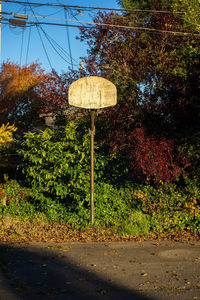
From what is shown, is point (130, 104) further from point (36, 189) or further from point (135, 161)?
point (36, 189)

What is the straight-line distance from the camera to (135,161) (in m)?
8.37

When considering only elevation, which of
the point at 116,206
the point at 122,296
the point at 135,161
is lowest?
the point at 122,296

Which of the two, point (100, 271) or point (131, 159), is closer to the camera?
point (100, 271)

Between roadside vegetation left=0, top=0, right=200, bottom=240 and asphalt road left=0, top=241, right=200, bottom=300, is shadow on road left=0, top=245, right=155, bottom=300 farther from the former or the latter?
roadside vegetation left=0, top=0, right=200, bottom=240

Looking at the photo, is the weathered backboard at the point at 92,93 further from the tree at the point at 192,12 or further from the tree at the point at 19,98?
the tree at the point at 19,98

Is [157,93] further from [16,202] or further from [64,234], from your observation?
[16,202]

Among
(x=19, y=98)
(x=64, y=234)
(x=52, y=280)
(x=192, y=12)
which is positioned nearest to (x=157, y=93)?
(x=192, y=12)

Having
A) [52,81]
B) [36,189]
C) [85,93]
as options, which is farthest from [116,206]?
[52,81]

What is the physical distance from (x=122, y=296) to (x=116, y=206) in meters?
4.53

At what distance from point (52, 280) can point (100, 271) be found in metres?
0.81

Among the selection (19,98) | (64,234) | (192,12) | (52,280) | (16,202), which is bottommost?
(52,280)

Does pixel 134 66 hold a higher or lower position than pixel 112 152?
higher

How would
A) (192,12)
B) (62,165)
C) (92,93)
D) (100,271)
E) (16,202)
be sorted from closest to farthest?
(100,271) → (92,93) → (62,165) → (192,12) → (16,202)

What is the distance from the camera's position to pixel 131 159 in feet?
29.3
